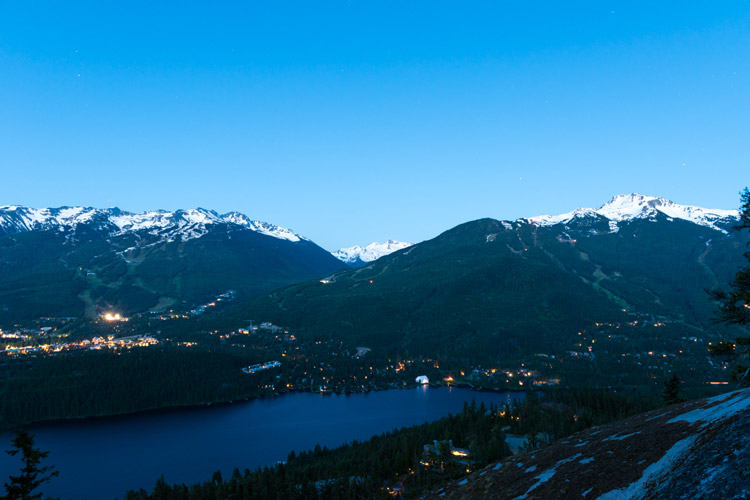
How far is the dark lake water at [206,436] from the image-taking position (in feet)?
326

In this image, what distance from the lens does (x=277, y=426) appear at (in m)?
132

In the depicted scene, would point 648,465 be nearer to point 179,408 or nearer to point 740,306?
point 740,306

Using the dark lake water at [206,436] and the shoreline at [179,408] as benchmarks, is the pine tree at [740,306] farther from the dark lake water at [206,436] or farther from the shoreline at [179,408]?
the shoreline at [179,408]

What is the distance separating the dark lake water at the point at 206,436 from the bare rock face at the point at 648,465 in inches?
3683

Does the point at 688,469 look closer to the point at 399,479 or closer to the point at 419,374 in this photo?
the point at 399,479

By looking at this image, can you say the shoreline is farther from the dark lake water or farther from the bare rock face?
the bare rock face

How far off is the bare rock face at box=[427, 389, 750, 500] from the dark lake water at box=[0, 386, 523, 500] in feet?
307

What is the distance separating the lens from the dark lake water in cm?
9938

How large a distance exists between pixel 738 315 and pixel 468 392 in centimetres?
15361

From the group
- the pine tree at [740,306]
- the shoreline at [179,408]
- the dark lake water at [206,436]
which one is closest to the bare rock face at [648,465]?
the pine tree at [740,306]

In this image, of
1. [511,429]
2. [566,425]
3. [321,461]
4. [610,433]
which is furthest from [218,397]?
[610,433]

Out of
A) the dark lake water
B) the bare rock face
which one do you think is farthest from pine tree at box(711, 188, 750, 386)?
the dark lake water

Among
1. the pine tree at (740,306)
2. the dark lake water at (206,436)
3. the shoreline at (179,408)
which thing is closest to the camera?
the pine tree at (740,306)

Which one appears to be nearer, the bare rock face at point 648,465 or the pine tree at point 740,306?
the bare rock face at point 648,465
